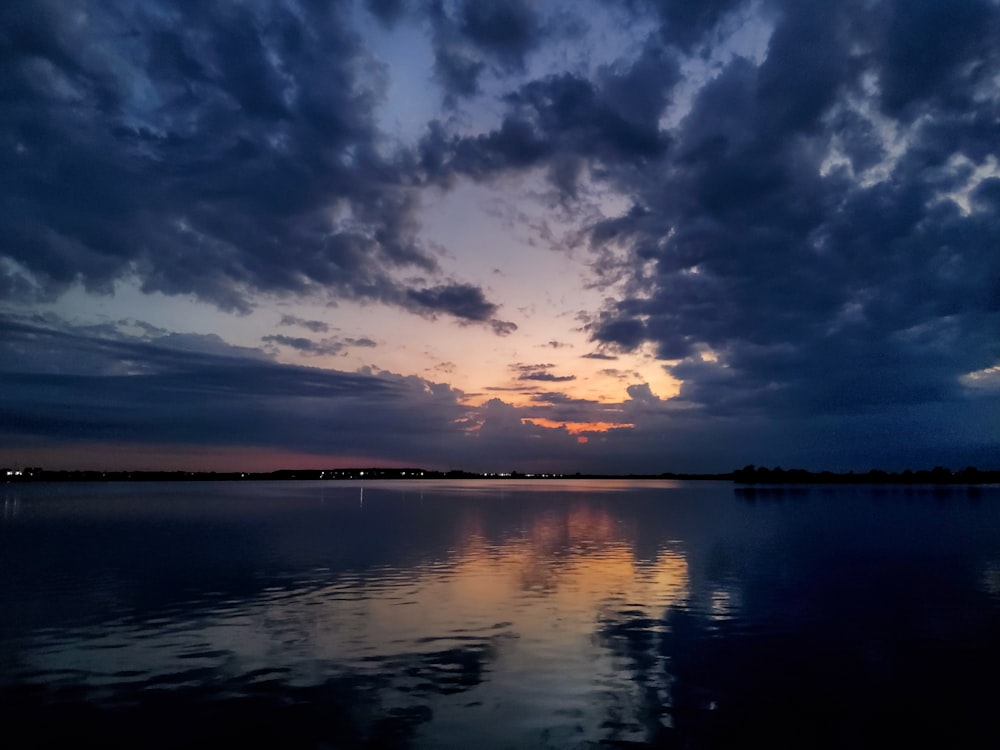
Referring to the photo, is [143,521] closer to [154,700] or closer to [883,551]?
[154,700]

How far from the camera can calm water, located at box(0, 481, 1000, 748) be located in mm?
17516

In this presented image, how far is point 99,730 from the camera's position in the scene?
17.1 m

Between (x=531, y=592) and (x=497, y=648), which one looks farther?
(x=531, y=592)

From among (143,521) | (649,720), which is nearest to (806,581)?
(649,720)

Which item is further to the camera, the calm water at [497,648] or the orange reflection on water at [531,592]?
the orange reflection on water at [531,592]

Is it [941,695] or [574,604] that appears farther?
[574,604]

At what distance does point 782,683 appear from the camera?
21234mm

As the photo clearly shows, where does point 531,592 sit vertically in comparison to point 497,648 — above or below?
above

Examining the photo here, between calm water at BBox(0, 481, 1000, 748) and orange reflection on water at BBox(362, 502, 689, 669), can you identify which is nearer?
calm water at BBox(0, 481, 1000, 748)

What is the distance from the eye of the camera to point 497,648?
24.9 meters

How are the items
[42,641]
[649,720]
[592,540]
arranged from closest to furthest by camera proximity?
[649,720] < [42,641] < [592,540]

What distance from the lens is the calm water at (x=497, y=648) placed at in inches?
690

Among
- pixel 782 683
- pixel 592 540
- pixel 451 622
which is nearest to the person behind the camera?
pixel 782 683

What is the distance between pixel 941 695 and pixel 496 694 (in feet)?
42.8
